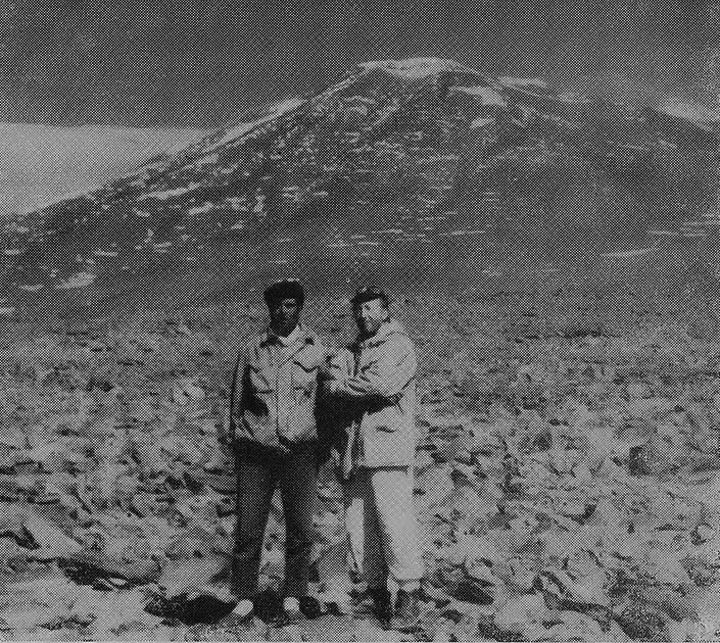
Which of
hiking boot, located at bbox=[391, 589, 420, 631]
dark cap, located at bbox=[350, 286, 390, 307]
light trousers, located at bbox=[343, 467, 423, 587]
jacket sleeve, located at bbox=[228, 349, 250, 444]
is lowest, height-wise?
hiking boot, located at bbox=[391, 589, 420, 631]

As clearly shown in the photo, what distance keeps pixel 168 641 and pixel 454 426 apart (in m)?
4.12

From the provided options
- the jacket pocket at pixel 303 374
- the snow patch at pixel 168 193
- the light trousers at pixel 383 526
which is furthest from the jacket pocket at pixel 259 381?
the snow patch at pixel 168 193

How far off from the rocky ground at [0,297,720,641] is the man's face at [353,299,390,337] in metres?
1.63

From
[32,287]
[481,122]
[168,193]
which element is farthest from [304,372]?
[481,122]

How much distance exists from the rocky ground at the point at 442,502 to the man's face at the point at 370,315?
5.35 ft

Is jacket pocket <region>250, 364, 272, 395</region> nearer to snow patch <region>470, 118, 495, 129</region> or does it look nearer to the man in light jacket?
the man in light jacket

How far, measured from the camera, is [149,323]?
40.8 feet

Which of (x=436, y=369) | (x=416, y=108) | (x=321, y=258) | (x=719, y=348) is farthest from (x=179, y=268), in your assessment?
(x=416, y=108)

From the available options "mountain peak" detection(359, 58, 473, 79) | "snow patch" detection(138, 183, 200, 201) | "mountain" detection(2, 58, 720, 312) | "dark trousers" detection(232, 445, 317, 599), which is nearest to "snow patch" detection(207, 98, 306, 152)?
"mountain" detection(2, 58, 720, 312)

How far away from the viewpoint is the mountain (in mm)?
19141

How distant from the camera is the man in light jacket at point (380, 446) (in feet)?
13.0

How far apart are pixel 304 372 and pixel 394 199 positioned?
2239 cm

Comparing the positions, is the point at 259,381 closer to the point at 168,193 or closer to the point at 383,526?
the point at 383,526

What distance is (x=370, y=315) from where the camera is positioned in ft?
13.3
